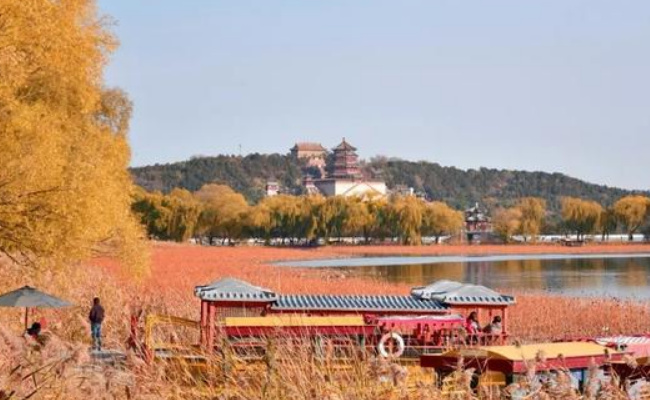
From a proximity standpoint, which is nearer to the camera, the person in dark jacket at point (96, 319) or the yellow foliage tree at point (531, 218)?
the person in dark jacket at point (96, 319)

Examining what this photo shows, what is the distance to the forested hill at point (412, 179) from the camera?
6398 inches

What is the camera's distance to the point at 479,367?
857cm

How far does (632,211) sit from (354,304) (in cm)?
7761

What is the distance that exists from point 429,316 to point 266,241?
75.2 metres

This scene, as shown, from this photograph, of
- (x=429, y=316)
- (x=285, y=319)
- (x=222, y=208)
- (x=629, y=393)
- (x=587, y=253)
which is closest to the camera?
(x=629, y=393)

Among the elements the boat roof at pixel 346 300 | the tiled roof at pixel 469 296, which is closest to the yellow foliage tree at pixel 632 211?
the tiled roof at pixel 469 296

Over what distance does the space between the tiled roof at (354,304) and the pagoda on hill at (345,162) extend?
491 feet

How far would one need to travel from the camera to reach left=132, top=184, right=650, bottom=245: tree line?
83.9 m

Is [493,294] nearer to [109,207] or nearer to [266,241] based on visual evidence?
[109,207]

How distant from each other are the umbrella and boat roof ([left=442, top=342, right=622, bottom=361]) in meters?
6.65

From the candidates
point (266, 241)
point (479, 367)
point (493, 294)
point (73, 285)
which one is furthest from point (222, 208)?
point (479, 367)

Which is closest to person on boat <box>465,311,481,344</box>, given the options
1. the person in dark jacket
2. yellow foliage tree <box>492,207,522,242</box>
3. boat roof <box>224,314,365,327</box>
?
→ boat roof <box>224,314,365,327</box>

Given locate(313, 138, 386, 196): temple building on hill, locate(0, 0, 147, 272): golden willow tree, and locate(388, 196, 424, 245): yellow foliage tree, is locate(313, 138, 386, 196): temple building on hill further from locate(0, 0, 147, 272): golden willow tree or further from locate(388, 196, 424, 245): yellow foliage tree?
locate(0, 0, 147, 272): golden willow tree

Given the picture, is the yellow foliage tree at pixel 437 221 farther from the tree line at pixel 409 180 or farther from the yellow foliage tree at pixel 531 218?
the tree line at pixel 409 180
